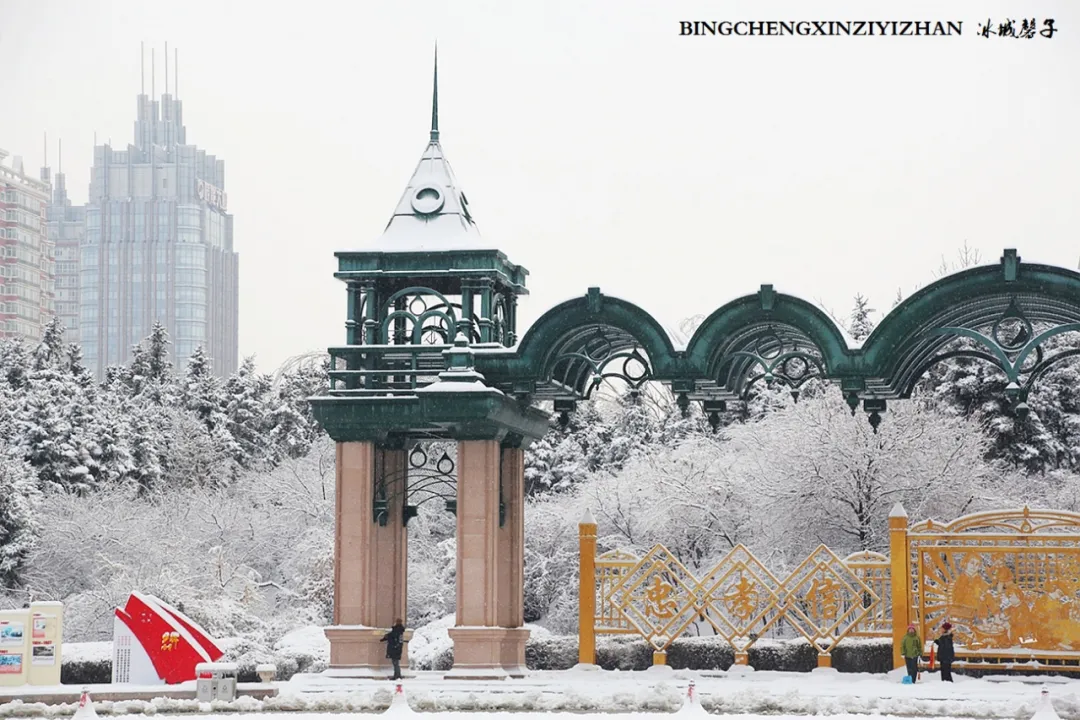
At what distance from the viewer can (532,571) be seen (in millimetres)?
45250

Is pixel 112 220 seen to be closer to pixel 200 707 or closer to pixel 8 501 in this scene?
pixel 8 501

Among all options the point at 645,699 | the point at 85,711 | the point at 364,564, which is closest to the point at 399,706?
the point at 85,711

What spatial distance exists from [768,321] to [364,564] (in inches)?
289

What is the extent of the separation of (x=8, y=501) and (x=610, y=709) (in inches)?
1157

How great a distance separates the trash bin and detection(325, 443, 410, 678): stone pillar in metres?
2.01

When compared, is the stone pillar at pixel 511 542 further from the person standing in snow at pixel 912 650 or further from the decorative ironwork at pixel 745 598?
the person standing in snow at pixel 912 650

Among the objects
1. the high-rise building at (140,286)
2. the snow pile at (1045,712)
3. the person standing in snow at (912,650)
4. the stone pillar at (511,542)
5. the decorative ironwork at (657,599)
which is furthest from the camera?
the high-rise building at (140,286)

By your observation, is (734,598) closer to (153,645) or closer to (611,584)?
(611,584)

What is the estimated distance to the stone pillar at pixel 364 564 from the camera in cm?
2655

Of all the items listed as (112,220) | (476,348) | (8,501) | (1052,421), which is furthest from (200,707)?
(112,220)

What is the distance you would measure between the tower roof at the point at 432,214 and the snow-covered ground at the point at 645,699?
692cm

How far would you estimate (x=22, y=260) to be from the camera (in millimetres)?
161750

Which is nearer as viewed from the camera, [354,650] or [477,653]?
[477,653]

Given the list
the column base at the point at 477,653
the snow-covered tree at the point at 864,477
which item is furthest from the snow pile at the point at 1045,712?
the snow-covered tree at the point at 864,477
